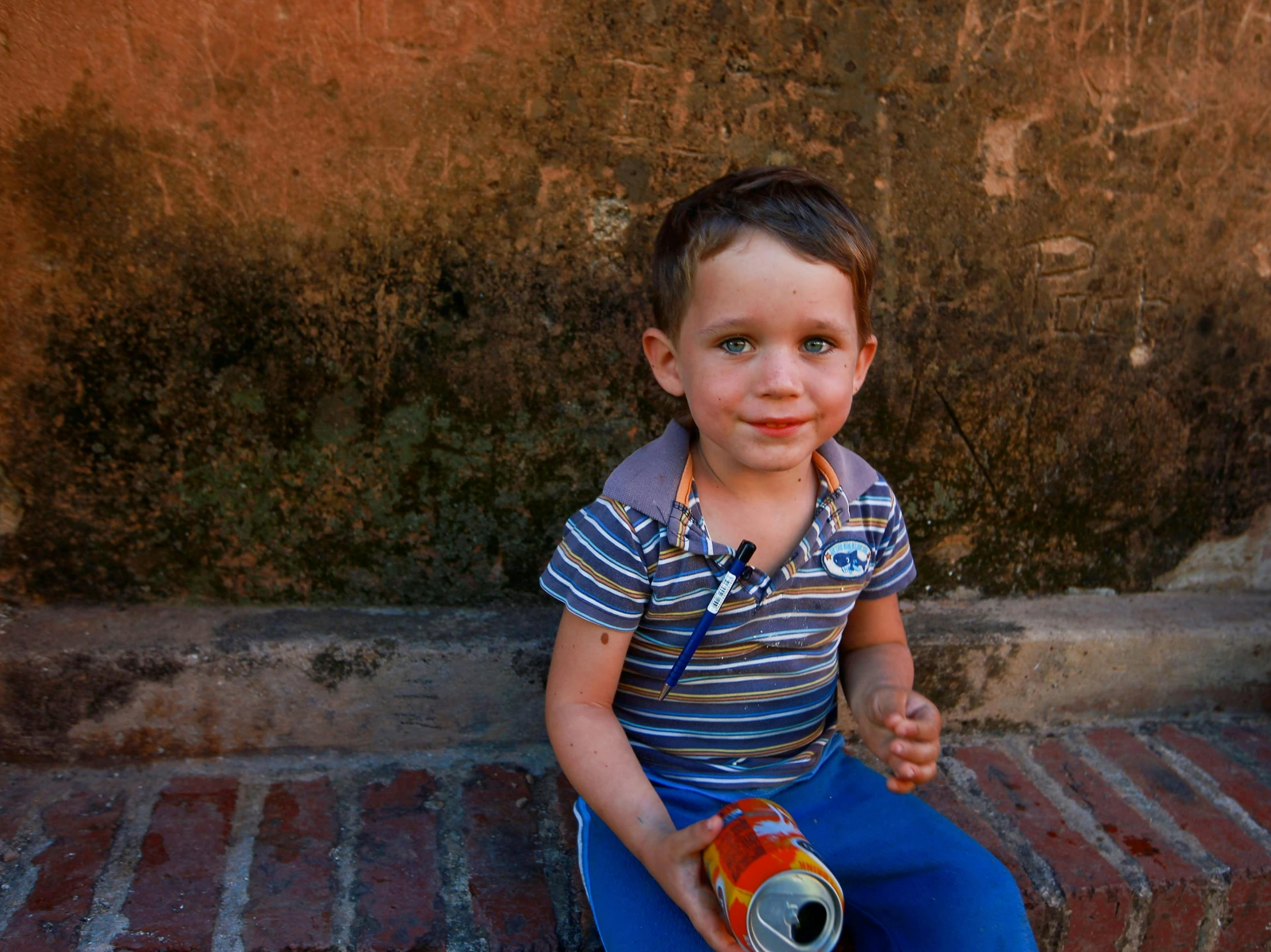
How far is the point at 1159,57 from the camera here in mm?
1861

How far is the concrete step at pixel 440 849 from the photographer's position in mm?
1367

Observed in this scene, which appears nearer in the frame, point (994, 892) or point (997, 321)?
point (994, 892)

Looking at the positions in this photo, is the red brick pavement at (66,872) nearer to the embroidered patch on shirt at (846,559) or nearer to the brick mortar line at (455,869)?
the brick mortar line at (455,869)

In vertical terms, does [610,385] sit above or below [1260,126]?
below

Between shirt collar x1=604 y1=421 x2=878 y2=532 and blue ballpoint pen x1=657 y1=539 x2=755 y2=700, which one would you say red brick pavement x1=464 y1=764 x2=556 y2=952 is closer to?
blue ballpoint pen x1=657 y1=539 x2=755 y2=700

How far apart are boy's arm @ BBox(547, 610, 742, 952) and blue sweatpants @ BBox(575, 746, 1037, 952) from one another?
0.17 feet

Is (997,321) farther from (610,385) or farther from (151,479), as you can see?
(151,479)

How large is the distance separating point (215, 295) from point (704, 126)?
88cm

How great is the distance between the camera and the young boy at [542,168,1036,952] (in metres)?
1.24

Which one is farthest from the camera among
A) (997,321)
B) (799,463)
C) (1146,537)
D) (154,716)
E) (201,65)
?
(1146,537)

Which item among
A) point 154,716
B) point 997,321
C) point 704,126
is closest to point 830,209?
point 704,126

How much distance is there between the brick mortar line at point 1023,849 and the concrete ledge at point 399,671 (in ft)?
0.49

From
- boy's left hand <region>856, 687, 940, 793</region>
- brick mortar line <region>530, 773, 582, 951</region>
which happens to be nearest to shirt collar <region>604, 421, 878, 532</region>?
boy's left hand <region>856, 687, 940, 793</region>

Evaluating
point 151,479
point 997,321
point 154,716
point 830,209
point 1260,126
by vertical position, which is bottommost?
point 154,716
